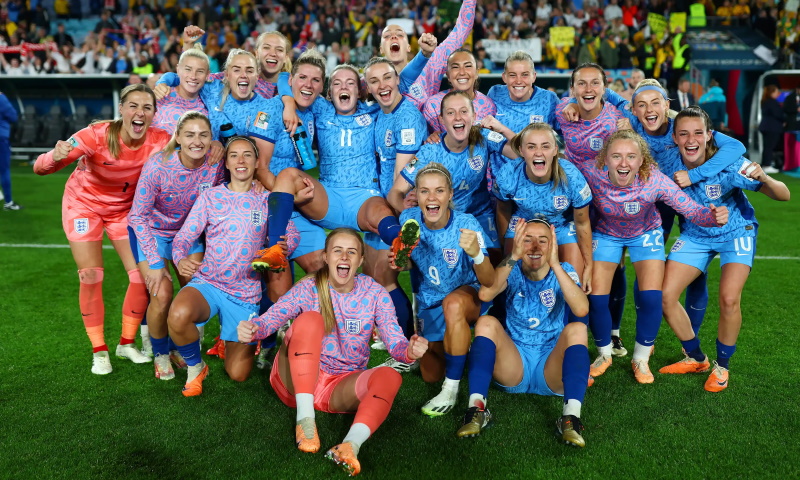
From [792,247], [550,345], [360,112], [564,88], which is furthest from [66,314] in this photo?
[564,88]

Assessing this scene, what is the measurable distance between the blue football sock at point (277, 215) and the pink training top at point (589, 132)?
1.85 meters

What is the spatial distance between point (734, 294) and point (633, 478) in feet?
5.29

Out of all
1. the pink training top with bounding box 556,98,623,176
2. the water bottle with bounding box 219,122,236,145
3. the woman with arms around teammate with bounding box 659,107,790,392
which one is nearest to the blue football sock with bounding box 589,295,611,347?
the woman with arms around teammate with bounding box 659,107,790,392

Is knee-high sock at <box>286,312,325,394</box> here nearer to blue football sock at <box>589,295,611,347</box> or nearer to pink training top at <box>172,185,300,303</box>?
pink training top at <box>172,185,300,303</box>

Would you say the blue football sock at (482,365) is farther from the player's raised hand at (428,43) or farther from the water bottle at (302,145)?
the player's raised hand at (428,43)

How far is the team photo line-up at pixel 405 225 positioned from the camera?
3.63m

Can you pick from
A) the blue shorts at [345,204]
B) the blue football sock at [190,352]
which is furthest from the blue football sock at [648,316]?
the blue football sock at [190,352]

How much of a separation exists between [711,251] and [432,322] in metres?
1.75

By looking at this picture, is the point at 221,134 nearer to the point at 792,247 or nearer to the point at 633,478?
the point at 633,478

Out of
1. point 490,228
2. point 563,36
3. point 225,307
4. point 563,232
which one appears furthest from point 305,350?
point 563,36

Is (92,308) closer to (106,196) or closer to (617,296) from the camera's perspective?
(106,196)

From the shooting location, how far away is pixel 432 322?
166 inches

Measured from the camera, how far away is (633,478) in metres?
3.02

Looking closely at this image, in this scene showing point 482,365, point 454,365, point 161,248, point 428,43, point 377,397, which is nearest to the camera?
point 377,397
